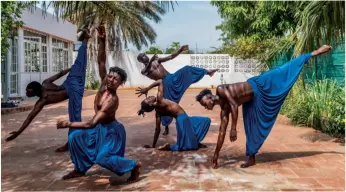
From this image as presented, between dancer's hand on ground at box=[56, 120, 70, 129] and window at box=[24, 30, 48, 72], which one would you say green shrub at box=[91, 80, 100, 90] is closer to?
window at box=[24, 30, 48, 72]

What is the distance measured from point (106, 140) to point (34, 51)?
40.5 ft

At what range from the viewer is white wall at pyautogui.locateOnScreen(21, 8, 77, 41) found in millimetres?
13914

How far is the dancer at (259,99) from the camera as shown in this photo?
4910 mm

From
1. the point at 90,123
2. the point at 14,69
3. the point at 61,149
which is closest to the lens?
the point at 90,123

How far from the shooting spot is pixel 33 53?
15.4 metres

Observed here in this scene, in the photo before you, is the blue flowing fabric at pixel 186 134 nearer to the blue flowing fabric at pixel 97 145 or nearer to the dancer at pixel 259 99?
the dancer at pixel 259 99

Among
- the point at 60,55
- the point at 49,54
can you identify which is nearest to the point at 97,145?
the point at 49,54

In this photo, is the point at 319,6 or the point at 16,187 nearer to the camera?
the point at 16,187

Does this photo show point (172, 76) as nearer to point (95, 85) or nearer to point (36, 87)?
point (36, 87)

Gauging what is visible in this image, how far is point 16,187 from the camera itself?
4172 millimetres

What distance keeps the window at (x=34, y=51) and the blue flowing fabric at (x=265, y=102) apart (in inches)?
458

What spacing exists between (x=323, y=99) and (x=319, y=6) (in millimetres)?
2934

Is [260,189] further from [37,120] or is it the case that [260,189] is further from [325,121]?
[37,120]


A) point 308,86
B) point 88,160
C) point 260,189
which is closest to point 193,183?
point 260,189
